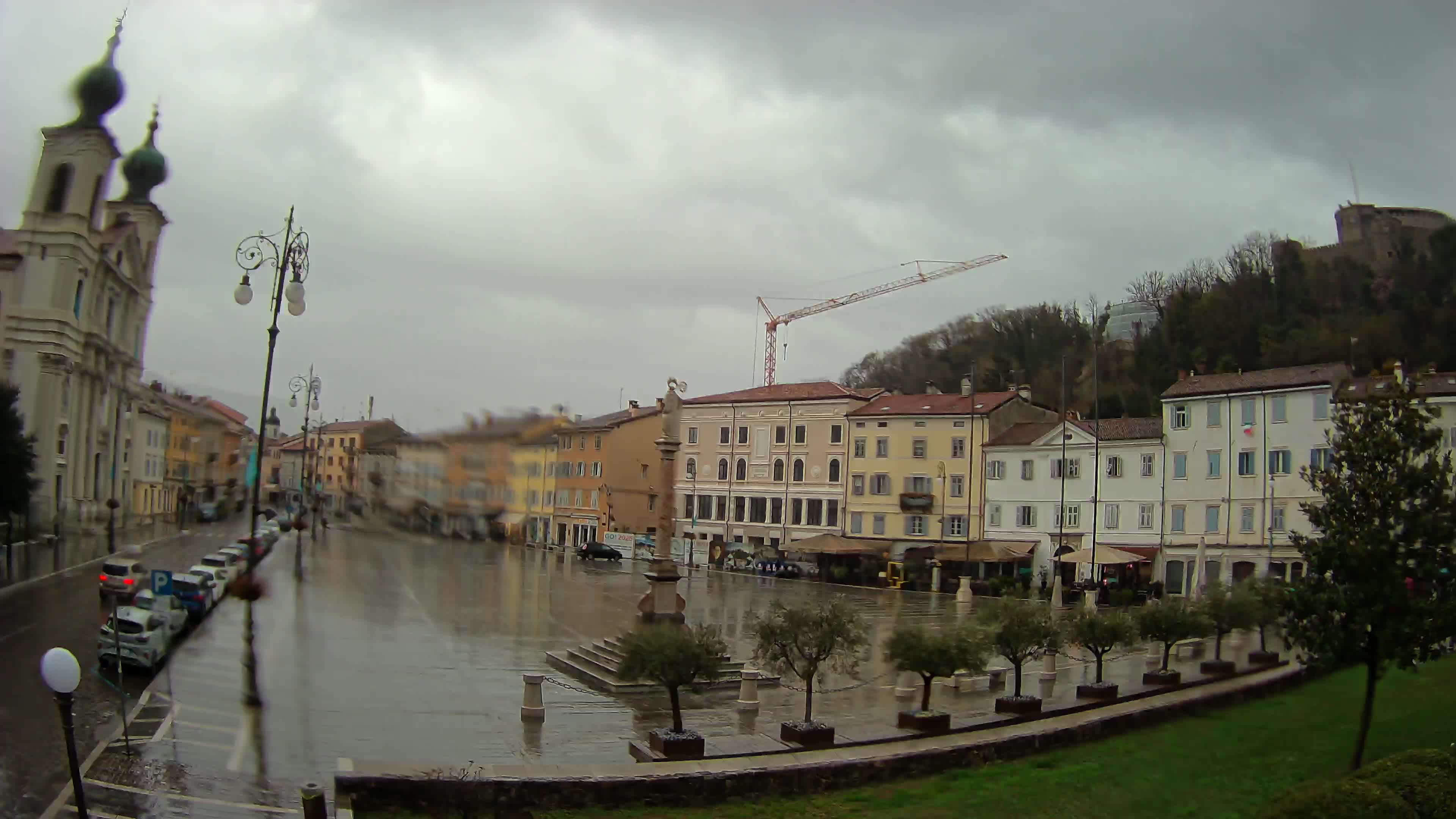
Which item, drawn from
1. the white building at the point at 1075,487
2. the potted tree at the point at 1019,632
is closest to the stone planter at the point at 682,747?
the potted tree at the point at 1019,632

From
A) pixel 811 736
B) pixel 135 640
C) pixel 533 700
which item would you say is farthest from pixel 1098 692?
pixel 135 640

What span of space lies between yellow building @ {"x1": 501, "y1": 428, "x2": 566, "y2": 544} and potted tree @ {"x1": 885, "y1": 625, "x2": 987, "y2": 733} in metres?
8.97

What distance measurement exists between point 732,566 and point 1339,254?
71256 mm

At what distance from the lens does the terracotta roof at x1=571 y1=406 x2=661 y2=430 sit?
12613mm

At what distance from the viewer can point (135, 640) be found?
2080 cm

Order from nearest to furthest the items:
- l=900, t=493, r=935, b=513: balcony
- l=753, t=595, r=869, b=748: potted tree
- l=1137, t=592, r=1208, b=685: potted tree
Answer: l=753, t=595, r=869, b=748: potted tree, l=1137, t=592, r=1208, b=685: potted tree, l=900, t=493, r=935, b=513: balcony

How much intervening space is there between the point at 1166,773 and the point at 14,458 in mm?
31063

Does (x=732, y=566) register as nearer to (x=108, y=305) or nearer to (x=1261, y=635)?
(x=1261, y=635)

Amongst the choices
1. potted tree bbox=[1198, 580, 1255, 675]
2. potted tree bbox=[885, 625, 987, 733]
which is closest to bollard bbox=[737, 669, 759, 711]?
potted tree bbox=[885, 625, 987, 733]

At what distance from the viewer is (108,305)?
16844 millimetres

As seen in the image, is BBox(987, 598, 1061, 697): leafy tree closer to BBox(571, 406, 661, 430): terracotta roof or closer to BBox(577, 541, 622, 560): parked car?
BBox(571, 406, 661, 430): terracotta roof

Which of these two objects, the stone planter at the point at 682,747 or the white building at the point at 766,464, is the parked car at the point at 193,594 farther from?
the white building at the point at 766,464

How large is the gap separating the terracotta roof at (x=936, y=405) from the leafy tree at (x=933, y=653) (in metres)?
41.4

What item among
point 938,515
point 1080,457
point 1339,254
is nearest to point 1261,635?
point 1080,457
